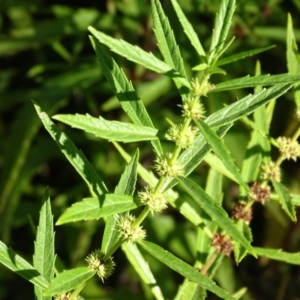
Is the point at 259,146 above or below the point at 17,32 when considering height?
below

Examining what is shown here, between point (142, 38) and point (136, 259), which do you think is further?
point (142, 38)

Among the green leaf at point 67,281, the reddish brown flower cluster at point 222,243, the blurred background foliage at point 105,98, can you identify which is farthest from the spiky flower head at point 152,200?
the blurred background foliage at point 105,98

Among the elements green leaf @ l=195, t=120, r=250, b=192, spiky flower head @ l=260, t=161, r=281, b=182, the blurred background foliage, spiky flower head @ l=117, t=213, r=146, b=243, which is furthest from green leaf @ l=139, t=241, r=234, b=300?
the blurred background foliage

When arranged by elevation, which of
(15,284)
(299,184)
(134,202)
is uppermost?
(134,202)

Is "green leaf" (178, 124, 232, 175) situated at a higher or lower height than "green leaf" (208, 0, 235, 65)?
lower

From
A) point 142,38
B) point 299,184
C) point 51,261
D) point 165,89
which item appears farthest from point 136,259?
point 299,184

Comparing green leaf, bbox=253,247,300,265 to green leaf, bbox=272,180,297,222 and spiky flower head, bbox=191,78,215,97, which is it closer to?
green leaf, bbox=272,180,297,222

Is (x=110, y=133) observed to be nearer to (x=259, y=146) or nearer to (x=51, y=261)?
(x=51, y=261)
